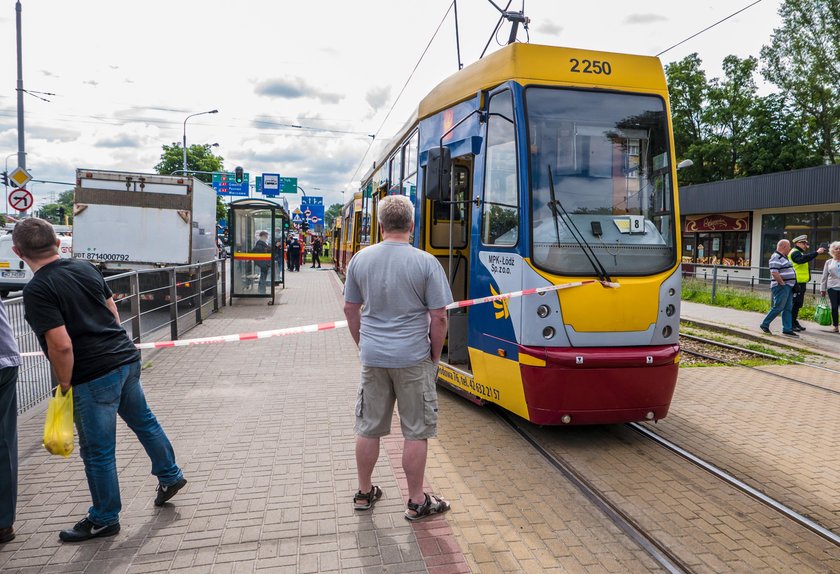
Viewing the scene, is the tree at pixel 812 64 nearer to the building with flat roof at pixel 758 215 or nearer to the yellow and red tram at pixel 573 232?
the building with flat roof at pixel 758 215

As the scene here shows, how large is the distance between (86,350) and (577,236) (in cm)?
361

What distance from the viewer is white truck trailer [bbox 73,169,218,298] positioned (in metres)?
14.7

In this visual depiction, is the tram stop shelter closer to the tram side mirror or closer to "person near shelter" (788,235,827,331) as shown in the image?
the tram side mirror

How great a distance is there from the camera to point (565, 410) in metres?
5.04

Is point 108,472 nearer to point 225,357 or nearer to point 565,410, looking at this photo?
point 565,410

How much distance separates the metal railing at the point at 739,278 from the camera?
1681 centimetres

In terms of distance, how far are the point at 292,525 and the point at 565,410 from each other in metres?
2.31

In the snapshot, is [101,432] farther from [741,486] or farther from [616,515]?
[741,486]

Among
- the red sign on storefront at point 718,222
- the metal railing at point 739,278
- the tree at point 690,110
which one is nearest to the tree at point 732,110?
the tree at point 690,110

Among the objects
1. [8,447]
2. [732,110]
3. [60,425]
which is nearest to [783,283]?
[60,425]

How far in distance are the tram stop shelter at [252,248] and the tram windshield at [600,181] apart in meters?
11.7

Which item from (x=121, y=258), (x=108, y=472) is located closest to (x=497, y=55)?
(x=108, y=472)

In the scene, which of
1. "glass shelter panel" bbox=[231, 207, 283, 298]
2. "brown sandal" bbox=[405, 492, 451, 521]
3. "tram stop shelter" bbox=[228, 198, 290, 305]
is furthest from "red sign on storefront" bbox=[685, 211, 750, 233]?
"brown sandal" bbox=[405, 492, 451, 521]

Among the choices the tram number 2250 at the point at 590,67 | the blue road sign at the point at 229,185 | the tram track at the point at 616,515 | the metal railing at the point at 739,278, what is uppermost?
the blue road sign at the point at 229,185
